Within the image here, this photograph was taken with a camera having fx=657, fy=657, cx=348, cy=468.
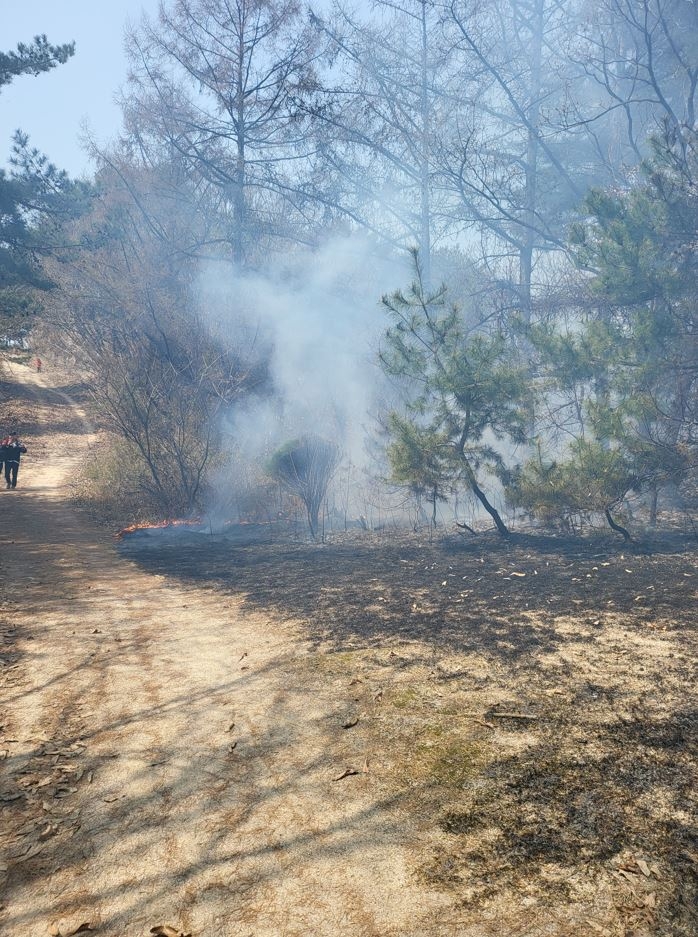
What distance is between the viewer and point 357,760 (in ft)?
11.7

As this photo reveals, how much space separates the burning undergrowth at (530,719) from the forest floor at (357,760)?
16 millimetres

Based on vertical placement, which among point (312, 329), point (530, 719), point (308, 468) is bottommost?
point (530, 719)

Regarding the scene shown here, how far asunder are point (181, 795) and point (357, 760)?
93cm

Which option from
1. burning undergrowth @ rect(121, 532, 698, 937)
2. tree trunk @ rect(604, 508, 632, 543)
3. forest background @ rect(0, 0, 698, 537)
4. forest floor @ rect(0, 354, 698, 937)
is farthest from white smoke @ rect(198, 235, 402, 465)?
forest floor @ rect(0, 354, 698, 937)

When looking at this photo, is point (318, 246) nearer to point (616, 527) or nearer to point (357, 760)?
point (616, 527)

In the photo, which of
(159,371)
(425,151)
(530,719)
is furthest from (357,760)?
(425,151)

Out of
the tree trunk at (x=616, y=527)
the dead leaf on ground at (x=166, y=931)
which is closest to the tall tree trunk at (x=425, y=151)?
the tree trunk at (x=616, y=527)

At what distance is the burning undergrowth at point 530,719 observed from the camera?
8.51ft

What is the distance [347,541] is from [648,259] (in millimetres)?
5965

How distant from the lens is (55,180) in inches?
850

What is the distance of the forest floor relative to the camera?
2545mm

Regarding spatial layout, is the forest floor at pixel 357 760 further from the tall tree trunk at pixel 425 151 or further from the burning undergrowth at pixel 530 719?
the tall tree trunk at pixel 425 151

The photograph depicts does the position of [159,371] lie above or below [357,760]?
above

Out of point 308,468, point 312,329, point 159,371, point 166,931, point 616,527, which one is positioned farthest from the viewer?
point 312,329
